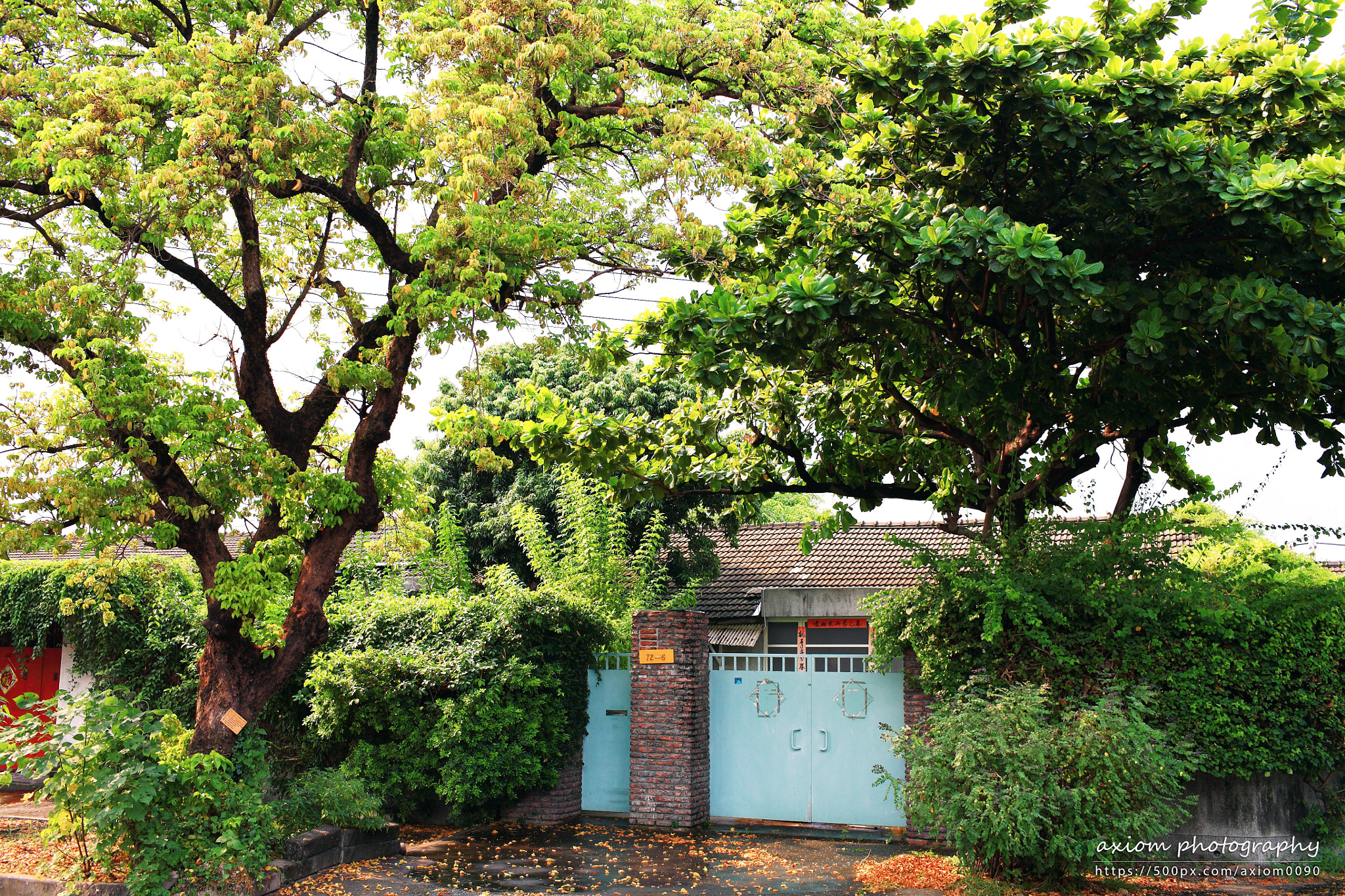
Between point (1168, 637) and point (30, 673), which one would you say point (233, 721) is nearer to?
point (1168, 637)

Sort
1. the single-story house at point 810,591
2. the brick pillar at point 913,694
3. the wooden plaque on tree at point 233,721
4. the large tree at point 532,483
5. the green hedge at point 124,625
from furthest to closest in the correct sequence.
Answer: the single-story house at point 810,591 < the large tree at point 532,483 < the green hedge at point 124,625 < the brick pillar at point 913,694 < the wooden plaque on tree at point 233,721

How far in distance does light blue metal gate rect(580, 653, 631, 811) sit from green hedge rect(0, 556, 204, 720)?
506cm

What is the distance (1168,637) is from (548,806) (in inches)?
273

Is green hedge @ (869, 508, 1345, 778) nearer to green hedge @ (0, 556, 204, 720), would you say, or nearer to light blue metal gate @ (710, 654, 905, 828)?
light blue metal gate @ (710, 654, 905, 828)

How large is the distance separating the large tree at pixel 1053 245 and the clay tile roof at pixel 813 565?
9230 mm

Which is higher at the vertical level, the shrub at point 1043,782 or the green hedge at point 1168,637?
the green hedge at point 1168,637

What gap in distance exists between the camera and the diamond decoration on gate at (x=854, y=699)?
35.5ft

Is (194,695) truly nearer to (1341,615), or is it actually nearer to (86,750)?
(86,750)

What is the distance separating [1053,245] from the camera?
7.18 metres

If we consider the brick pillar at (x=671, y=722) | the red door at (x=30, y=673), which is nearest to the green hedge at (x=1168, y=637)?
the brick pillar at (x=671, y=722)

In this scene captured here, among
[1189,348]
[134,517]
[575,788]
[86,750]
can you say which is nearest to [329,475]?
[134,517]

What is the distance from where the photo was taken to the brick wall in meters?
11.5

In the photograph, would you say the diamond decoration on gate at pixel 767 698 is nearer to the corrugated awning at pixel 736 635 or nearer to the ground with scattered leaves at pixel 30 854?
the ground with scattered leaves at pixel 30 854

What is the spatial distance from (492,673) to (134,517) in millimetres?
4089
